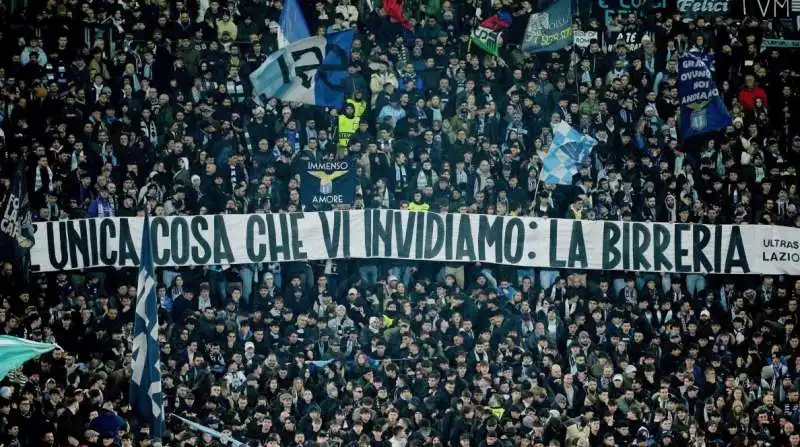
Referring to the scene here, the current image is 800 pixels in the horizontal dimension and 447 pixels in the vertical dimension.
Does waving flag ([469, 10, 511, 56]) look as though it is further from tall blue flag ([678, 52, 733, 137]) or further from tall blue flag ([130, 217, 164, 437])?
tall blue flag ([130, 217, 164, 437])

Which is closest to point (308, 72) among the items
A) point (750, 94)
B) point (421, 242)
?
point (421, 242)

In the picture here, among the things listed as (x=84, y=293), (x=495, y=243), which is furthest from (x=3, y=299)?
(x=495, y=243)

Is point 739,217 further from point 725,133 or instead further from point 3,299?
point 3,299

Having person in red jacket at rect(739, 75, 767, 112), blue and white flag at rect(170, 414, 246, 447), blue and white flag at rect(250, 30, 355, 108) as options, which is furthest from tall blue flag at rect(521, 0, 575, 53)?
blue and white flag at rect(170, 414, 246, 447)

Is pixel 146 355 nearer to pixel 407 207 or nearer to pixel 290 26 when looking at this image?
pixel 407 207

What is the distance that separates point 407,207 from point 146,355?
9.02m

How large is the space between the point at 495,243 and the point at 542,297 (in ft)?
4.24

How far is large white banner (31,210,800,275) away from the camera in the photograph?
29.1 metres

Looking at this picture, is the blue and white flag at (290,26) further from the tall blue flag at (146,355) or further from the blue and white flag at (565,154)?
the tall blue flag at (146,355)

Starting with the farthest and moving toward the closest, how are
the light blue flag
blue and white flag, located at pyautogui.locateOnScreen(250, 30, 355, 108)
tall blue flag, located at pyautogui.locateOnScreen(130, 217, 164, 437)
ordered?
blue and white flag, located at pyautogui.locateOnScreen(250, 30, 355, 108), the light blue flag, tall blue flag, located at pyautogui.locateOnScreen(130, 217, 164, 437)

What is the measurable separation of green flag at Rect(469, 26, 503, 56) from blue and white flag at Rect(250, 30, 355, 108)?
2.33 meters

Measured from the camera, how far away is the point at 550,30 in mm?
33562

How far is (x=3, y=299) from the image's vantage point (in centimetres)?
2717

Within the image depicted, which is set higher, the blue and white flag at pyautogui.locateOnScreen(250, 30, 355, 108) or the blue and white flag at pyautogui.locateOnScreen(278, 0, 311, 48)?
the blue and white flag at pyautogui.locateOnScreen(278, 0, 311, 48)
